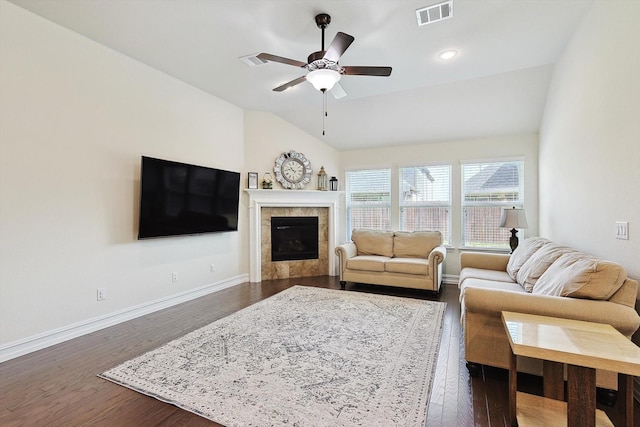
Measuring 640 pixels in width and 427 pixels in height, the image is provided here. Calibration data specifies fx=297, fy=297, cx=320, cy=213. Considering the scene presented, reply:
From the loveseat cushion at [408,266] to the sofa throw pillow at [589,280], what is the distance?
219cm

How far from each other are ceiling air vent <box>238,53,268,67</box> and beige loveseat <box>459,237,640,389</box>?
3.21 m

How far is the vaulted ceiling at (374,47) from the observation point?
263 centimetres

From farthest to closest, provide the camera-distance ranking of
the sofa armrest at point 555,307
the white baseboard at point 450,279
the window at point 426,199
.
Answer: the window at point 426,199 < the white baseboard at point 450,279 < the sofa armrest at point 555,307

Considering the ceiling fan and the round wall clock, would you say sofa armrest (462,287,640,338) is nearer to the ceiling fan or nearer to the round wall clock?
the ceiling fan

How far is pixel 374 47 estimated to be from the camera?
317cm

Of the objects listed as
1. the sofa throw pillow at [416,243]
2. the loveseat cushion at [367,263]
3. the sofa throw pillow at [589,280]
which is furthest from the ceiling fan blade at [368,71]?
the sofa throw pillow at [416,243]

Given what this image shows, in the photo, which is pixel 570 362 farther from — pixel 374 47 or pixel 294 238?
pixel 294 238

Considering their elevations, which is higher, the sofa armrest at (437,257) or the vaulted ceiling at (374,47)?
the vaulted ceiling at (374,47)

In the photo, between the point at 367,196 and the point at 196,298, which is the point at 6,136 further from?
the point at 367,196

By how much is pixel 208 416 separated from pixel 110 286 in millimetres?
2305

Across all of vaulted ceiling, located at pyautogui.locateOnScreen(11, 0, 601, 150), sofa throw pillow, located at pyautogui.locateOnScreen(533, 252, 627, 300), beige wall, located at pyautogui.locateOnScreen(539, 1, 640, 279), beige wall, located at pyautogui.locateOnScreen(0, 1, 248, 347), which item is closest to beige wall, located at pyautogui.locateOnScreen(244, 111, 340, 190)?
vaulted ceiling, located at pyautogui.locateOnScreen(11, 0, 601, 150)

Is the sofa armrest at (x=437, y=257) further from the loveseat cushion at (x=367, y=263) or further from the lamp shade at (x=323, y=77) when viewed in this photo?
the lamp shade at (x=323, y=77)

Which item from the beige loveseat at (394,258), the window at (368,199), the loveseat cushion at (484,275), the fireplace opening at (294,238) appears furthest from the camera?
the window at (368,199)

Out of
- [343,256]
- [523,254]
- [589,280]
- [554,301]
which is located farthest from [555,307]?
[343,256]
